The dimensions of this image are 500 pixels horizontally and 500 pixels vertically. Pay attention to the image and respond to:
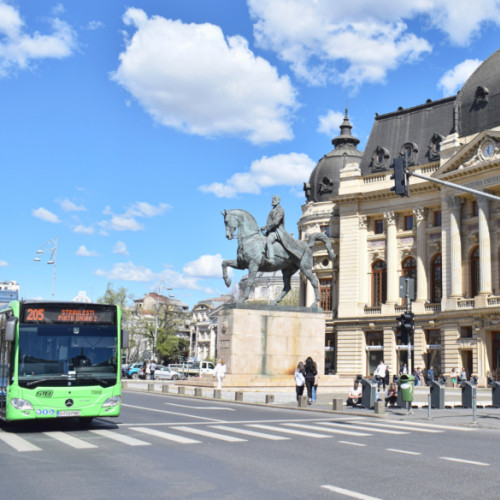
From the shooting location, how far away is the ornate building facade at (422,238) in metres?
52.3

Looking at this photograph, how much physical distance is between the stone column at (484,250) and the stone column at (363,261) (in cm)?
1347

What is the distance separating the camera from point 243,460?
11266 millimetres

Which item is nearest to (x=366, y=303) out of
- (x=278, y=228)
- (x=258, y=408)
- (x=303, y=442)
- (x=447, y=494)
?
(x=278, y=228)

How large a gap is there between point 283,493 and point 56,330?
8141 millimetres

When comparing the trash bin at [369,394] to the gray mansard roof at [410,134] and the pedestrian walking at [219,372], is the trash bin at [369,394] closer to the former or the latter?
the pedestrian walking at [219,372]

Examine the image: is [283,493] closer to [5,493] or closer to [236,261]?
[5,493]

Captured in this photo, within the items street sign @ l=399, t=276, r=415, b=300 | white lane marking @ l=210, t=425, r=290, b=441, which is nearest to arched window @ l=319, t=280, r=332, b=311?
street sign @ l=399, t=276, r=415, b=300

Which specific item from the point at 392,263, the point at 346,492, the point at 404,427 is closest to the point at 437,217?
the point at 392,263

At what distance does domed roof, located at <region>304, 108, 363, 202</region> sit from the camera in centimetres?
7212

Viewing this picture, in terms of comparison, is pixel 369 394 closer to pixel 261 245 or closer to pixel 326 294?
pixel 261 245

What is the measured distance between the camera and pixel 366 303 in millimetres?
63531

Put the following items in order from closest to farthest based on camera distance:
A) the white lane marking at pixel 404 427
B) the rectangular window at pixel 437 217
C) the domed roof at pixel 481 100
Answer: the white lane marking at pixel 404 427
the domed roof at pixel 481 100
the rectangular window at pixel 437 217

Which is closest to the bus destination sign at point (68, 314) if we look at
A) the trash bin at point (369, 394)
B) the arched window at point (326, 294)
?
the trash bin at point (369, 394)

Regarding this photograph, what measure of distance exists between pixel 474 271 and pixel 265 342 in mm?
27597
